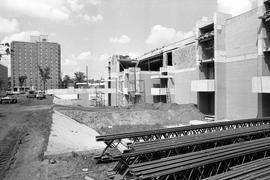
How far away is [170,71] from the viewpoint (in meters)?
29.6

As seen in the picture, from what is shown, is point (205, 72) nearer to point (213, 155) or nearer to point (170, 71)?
point (170, 71)

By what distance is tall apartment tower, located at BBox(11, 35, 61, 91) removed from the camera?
104m

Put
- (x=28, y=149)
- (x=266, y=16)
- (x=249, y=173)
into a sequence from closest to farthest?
1. (x=249, y=173)
2. (x=28, y=149)
3. (x=266, y=16)

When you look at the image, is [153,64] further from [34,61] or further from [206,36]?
[34,61]

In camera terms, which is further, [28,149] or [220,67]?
[220,67]

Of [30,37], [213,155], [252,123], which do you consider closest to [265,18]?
[252,123]

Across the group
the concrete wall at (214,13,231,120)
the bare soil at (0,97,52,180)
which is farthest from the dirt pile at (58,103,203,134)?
the bare soil at (0,97,52,180)

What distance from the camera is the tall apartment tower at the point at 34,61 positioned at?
341 ft

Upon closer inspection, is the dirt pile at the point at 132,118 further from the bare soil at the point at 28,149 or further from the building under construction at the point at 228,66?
the bare soil at the point at 28,149

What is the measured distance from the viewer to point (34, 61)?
4274 inches

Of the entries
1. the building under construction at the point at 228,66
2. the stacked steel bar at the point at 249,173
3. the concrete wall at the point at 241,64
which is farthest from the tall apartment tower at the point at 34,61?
the stacked steel bar at the point at 249,173

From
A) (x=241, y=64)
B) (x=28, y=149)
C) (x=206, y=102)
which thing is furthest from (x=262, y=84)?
(x=28, y=149)

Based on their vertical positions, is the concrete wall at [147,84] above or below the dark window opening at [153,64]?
below

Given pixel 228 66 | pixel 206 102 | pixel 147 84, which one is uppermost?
pixel 228 66
